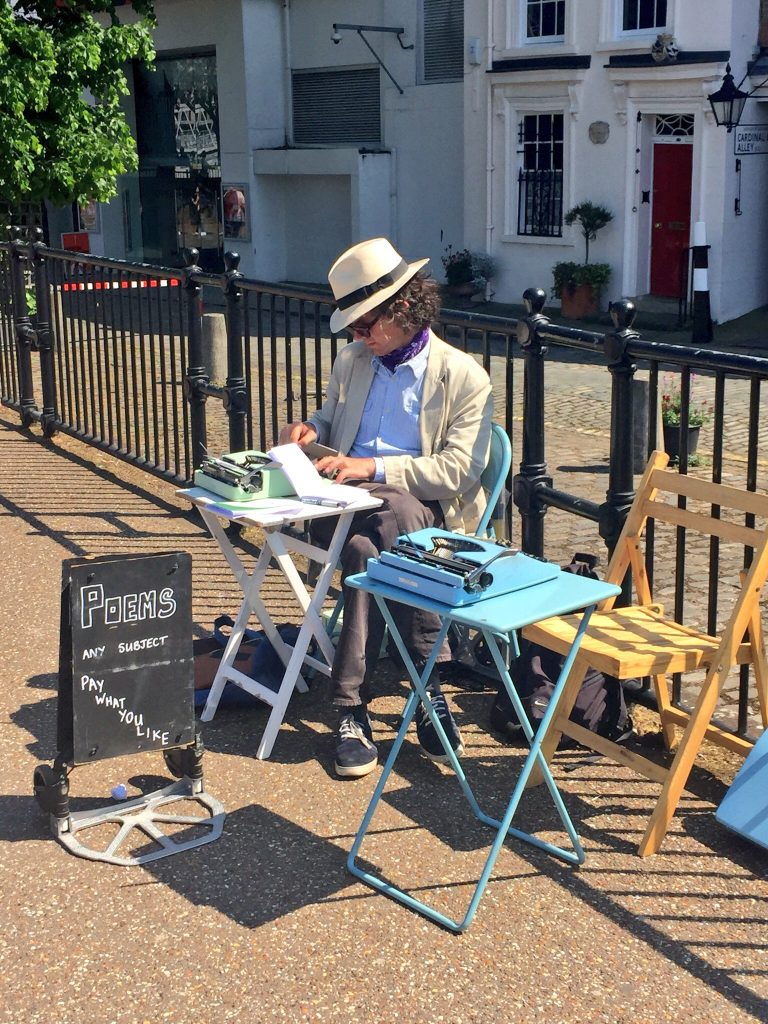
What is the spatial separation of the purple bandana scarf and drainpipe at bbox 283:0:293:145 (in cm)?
2350

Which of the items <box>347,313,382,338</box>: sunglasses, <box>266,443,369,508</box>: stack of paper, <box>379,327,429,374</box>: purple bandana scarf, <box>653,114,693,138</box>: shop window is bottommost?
<box>266,443,369,508</box>: stack of paper

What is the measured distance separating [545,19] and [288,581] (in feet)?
62.3

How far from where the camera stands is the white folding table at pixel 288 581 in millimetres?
4609

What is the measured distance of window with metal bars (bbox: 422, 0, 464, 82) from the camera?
23.6m

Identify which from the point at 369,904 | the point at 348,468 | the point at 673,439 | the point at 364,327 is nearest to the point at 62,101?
the point at 673,439

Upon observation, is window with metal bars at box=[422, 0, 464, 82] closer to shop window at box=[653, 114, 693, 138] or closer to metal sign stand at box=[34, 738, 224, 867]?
shop window at box=[653, 114, 693, 138]

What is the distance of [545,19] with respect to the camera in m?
21.7

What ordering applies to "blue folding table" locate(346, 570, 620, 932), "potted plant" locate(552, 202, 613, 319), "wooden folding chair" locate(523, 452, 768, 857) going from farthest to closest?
"potted plant" locate(552, 202, 613, 319)
"wooden folding chair" locate(523, 452, 768, 857)
"blue folding table" locate(346, 570, 620, 932)

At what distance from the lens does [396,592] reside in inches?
151

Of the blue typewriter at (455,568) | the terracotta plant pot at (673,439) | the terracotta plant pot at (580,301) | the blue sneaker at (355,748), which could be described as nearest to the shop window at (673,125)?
the terracotta plant pot at (580,301)

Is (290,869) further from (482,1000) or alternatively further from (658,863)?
(658,863)

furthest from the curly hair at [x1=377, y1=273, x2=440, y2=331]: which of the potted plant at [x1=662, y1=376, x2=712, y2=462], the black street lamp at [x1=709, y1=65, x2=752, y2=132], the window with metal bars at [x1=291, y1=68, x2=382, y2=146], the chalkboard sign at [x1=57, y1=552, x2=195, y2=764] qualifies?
the window with metal bars at [x1=291, y1=68, x2=382, y2=146]

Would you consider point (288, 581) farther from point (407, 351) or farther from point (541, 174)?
point (541, 174)

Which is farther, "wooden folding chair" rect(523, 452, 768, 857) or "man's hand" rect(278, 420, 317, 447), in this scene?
"man's hand" rect(278, 420, 317, 447)
